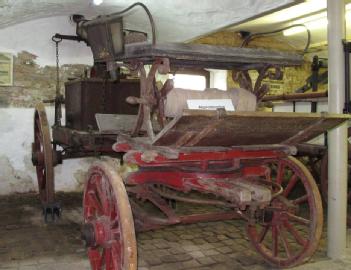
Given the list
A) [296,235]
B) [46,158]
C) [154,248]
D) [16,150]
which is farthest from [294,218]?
[16,150]

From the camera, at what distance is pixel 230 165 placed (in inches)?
115

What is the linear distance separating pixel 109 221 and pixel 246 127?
105 centimetres

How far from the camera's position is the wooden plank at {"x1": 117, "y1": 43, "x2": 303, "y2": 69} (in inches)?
97.3

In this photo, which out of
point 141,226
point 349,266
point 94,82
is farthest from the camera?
point 94,82

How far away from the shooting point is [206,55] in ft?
8.66

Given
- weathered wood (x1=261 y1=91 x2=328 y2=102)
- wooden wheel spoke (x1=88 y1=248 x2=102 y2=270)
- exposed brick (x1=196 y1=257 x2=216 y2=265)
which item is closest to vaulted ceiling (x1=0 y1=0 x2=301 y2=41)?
weathered wood (x1=261 y1=91 x2=328 y2=102)

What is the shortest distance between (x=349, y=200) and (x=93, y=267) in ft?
10.8

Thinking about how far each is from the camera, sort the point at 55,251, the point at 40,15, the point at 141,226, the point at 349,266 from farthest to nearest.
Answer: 1. the point at 40,15
2. the point at 55,251
3. the point at 349,266
4. the point at 141,226

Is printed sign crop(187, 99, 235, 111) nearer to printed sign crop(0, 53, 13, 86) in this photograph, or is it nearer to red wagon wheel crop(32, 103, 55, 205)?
red wagon wheel crop(32, 103, 55, 205)

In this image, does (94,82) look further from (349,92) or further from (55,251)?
(349,92)

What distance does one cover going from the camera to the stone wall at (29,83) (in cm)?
610

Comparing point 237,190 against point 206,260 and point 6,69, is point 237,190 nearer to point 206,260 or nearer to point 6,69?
point 206,260

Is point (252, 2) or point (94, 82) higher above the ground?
point (252, 2)

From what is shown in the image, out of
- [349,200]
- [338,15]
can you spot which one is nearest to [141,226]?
[338,15]
